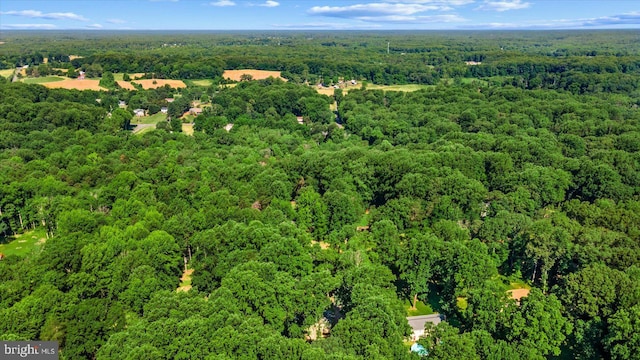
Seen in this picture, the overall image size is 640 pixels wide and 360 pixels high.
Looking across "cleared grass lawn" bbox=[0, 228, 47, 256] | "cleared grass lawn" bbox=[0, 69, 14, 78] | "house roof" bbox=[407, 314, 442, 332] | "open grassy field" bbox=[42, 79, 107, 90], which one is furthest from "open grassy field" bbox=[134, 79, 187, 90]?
"house roof" bbox=[407, 314, 442, 332]

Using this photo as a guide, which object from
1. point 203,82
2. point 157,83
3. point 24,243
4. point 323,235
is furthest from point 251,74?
point 323,235

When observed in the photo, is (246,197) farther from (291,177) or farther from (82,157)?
(82,157)

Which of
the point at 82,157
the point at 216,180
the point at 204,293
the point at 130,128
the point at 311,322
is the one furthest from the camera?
the point at 130,128

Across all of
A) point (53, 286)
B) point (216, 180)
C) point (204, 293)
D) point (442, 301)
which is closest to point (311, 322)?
point (204, 293)

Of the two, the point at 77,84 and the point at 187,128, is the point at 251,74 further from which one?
the point at 187,128

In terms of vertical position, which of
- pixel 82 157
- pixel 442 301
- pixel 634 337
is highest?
pixel 82 157

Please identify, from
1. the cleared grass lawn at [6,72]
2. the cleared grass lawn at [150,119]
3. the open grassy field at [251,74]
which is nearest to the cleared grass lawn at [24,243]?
the cleared grass lawn at [150,119]

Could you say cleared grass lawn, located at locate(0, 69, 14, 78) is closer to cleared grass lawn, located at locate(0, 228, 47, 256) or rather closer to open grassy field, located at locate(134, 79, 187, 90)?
open grassy field, located at locate(134, 79, 187, 90)
